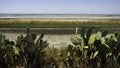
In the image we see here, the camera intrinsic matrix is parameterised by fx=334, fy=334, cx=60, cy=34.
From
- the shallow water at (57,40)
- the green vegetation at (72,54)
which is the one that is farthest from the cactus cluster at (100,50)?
the shallow water at (57,40)

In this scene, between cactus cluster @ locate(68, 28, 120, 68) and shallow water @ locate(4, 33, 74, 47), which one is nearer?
cactus cluster @ locate(68, 28, 120, 68)

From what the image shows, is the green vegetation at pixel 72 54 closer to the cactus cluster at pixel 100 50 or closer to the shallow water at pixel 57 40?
the cactus cluster at pixel 100 50

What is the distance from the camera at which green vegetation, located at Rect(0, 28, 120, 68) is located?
992cm

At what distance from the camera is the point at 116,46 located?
10.1 m

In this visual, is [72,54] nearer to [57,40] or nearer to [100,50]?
[100,50]

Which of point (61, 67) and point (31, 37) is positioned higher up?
point (31, 37)

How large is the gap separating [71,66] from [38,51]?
1094 millimetres

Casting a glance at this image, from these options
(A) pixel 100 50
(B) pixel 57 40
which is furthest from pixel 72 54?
(B) pixel 57 40

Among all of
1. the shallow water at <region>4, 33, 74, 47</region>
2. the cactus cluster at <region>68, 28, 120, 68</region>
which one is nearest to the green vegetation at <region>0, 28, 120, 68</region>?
the cactus cluster at <region>68, 28, 120, 68</region>

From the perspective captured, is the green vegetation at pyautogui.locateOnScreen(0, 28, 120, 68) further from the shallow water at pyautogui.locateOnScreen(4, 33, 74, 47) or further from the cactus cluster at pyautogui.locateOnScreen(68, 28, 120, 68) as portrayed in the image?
the shallow water at pyautogui.locateOnScreen(4, 33, 74, 47)

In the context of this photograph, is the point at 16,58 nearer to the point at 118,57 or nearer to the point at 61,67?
the point at 61,67

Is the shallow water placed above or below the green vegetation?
below

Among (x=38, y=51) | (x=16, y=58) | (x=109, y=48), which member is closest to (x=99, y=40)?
(x=109, y=48)

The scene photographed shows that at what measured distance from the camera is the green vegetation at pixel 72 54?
32.6 ft
